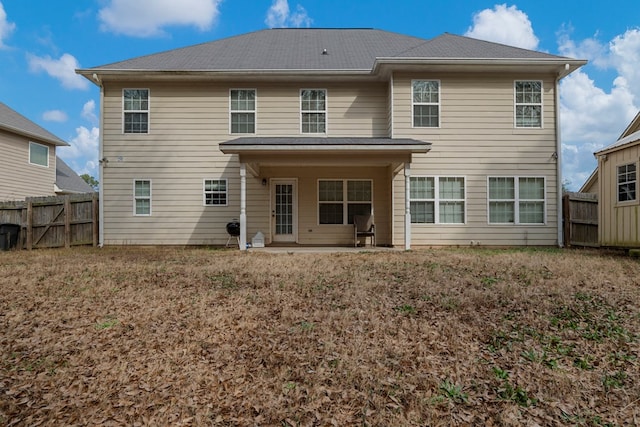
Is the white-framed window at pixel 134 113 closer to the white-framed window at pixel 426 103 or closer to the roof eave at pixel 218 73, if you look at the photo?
the roof eave at pixel 218 73

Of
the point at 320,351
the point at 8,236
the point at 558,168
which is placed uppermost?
the point at 558,168

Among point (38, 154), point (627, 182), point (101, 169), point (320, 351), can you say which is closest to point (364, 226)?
point (627, 182)

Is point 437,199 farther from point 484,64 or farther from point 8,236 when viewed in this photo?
point 8,236

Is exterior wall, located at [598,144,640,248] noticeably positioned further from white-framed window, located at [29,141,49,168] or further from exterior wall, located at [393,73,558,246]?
white-framed window, located at [29,141,49,168]

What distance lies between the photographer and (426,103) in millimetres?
11695

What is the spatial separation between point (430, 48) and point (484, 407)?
445 inches

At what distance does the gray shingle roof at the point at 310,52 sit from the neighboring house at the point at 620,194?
322 centimetres

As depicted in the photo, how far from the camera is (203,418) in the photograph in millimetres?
2551

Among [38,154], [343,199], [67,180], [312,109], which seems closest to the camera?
[312,109]

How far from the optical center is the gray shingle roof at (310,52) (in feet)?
38.7

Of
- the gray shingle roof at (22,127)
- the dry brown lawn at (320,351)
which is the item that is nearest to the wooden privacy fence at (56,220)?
the gray shingle roof at (22,127)

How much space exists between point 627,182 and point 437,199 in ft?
15.0

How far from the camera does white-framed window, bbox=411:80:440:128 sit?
38.3ft

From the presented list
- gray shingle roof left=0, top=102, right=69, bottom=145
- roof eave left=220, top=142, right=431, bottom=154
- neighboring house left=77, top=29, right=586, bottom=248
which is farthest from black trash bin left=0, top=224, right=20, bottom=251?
roof eave left=220, top=142, right=431, bottom=154
